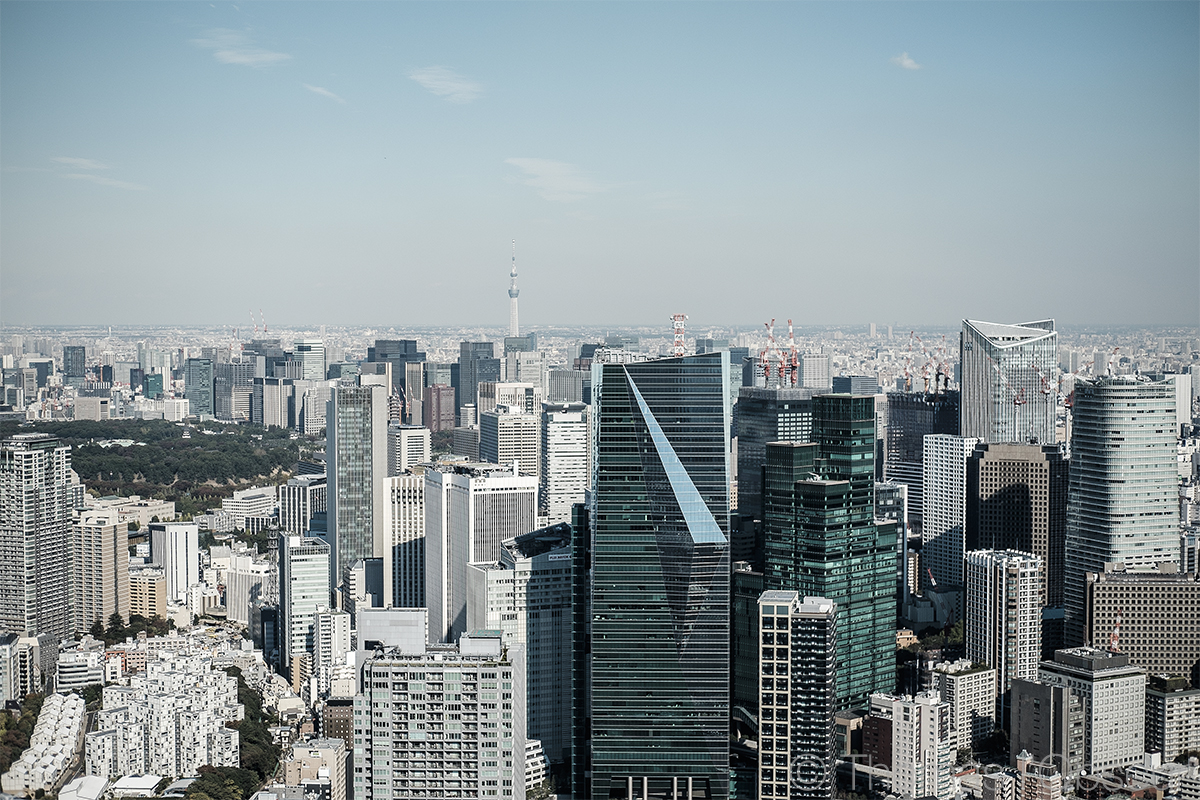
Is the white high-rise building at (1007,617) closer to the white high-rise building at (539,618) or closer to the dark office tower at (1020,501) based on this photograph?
the dark office tower at (1020,501)

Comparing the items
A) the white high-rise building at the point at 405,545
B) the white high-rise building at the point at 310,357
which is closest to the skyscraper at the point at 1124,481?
the white high-rise building at the point at 405,545

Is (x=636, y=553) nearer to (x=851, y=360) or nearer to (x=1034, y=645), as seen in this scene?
(x=1034, y=645)

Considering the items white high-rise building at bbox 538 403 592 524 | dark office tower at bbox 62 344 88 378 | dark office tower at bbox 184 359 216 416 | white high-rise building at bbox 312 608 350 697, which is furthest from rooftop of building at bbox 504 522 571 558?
dark office tower at bbox 184 359 216 416

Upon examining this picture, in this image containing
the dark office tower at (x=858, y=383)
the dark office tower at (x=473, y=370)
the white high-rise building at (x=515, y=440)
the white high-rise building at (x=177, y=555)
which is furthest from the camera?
the dark office tower at (x=473, y=370)

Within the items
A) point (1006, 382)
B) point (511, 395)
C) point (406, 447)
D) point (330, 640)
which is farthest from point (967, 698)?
point (511, 395)

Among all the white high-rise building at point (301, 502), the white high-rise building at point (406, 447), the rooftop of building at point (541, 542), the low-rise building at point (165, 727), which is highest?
the white high-rise building at point (406, 447)

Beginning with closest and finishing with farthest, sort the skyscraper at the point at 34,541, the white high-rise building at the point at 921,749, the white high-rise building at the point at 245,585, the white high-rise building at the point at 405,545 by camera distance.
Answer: the white high-rise building at the point at 921,749 < the skyscraper at the point at 34,541 < the white high-rise building at the point at 405,545 < the white high-rise building at the point at 245,585

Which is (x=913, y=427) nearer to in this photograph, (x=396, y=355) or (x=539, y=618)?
(x=539, y=618)

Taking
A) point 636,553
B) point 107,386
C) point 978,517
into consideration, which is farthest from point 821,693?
point 107,386

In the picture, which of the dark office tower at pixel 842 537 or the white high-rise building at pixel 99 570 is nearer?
the dark office tower at pixel 842 537
